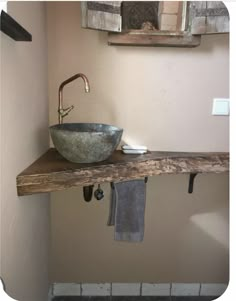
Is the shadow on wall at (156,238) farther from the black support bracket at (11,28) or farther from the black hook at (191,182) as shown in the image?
the black support bracket at (11,28)

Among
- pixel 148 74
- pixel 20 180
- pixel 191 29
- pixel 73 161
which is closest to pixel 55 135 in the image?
pixel 73 161

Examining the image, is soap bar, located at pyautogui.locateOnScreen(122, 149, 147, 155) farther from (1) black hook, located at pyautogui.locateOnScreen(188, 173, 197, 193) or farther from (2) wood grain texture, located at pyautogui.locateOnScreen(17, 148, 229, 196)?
(1) black hook, located at pyautogui.locateOnScreen(188, 173, 197, 193)

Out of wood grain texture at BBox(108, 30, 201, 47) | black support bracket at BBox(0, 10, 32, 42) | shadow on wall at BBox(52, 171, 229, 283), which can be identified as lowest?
shadow on wall at BBox(52, 171, 229, 283)

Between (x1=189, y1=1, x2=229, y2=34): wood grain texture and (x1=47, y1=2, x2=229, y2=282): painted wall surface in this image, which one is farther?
(x1=47, y1=2, x2=229, y2=282): painted wall surface

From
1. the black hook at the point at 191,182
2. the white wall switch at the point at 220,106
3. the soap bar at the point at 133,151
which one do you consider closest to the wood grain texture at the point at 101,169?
the soap bar at the point at 133,151

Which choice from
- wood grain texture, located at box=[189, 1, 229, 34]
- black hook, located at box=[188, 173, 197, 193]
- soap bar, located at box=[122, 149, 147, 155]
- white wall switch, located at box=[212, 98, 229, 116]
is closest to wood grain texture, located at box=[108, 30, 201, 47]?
wood grain texture, located at box=[189, 1, 229, 34]

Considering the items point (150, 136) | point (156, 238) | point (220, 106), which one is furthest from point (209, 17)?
point (156, 238)

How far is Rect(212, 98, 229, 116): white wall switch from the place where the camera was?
155 cm

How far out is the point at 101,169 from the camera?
1.10m

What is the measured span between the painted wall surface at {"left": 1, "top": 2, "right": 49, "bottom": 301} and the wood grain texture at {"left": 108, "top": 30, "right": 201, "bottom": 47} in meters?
0.40

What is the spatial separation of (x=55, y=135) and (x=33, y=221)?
1.37ft

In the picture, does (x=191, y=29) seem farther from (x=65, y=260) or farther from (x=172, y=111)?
(x=65, y=260)

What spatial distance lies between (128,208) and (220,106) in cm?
80

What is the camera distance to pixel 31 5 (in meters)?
1.13
